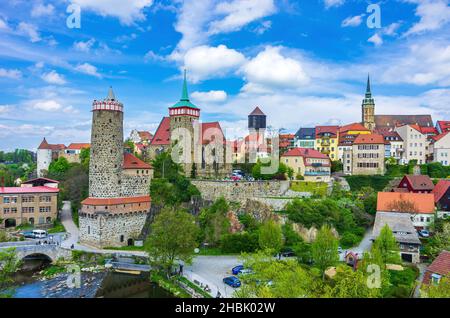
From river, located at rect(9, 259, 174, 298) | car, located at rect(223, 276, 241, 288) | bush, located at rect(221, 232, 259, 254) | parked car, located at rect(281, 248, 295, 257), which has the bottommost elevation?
river, located at rect(9, 259, 174, 298)

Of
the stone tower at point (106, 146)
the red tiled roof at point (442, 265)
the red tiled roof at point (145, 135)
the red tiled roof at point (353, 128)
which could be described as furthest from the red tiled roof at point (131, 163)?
the red tiled roof at point (145, 135)

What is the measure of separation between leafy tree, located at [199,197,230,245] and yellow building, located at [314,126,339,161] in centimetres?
2618

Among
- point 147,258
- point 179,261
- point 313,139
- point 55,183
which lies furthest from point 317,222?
point 55,183

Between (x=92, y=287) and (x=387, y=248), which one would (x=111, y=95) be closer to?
(x=92, y=287)

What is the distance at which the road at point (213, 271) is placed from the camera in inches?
966

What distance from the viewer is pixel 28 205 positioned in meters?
43.1

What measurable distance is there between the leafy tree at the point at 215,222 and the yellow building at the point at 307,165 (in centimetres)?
1179

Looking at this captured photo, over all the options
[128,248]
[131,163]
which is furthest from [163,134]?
[128,248]

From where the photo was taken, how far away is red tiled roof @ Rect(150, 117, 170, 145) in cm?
5372

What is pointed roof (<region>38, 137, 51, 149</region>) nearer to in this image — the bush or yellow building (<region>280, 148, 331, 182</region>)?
yellow building (<region>280, 148, 331, 182</region>)

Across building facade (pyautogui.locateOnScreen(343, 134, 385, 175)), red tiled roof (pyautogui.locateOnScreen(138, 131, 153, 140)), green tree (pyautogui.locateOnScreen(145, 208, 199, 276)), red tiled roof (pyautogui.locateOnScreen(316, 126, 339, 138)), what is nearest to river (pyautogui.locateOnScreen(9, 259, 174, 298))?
green tree (pyautogui.locateOnScreen(145, 208, 199, 276))

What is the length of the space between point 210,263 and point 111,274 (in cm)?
822

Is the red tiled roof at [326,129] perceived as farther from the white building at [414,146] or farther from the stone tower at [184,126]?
the stone tower at [184,126]
